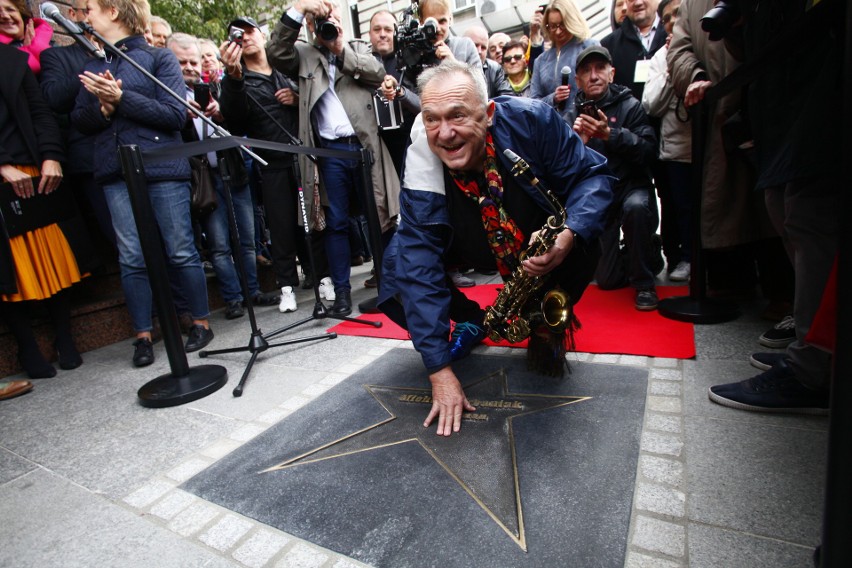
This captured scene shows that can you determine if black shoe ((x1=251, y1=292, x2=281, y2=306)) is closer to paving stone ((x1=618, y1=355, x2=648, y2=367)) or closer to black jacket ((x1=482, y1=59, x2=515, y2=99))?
black jacket ((x1=482, y1=59, x2=515, y2=99))

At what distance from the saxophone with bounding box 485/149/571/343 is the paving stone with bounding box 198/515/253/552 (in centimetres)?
140

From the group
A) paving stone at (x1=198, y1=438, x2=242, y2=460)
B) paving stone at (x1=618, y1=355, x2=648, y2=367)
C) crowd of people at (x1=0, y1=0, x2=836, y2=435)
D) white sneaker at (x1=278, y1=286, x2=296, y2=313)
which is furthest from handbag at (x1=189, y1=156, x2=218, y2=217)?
paving stone at (x1=618, y1=355, x2=648, y2=367)

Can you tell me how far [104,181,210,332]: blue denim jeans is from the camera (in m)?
3.06

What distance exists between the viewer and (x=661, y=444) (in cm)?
168

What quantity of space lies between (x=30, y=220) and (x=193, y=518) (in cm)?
249

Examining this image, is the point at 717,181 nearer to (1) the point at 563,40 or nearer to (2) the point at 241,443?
(1) the point at 563,40

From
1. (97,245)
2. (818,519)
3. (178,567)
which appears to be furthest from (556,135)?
(97,245)

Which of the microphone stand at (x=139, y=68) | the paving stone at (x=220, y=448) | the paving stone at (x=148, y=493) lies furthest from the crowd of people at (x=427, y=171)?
the paving stone at (x=148, y=493)

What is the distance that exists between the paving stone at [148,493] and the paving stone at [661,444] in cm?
171

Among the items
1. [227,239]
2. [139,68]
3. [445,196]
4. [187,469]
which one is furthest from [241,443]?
[227,239]

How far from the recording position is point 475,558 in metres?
1.26

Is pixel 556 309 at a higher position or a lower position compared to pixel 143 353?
higher

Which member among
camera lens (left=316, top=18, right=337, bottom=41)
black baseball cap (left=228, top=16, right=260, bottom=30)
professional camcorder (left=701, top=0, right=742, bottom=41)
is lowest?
professional camcorder (left=701, top=0, right=742, bottom=41)

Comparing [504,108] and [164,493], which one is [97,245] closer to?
[164,493]
